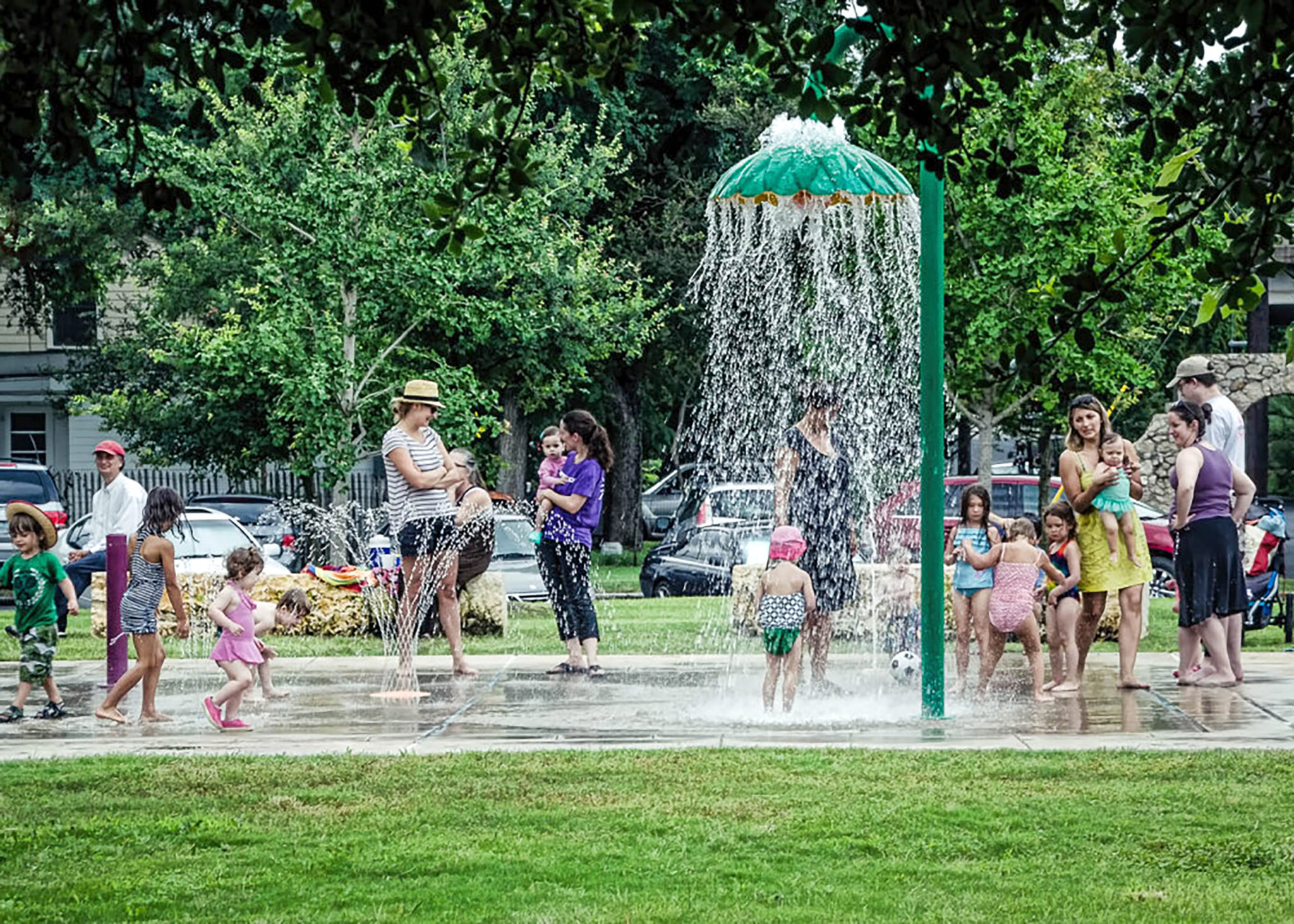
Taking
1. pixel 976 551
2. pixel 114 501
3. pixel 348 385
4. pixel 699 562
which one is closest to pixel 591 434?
pixel 976 551

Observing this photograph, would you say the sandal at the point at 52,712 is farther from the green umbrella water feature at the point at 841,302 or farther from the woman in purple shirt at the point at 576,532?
the green umbrella water feature at the point at 841,302

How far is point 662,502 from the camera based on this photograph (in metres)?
46.6

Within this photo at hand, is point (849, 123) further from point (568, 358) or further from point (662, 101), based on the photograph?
point (662, 101)

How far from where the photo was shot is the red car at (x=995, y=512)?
15898mm

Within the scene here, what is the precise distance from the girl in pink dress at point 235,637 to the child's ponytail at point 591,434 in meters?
2.62

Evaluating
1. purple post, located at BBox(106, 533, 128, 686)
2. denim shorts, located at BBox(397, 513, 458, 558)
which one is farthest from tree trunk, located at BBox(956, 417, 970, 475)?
purple post, located at BBox(106, 533, 128, 686)

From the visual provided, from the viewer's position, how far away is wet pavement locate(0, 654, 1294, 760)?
866 cm

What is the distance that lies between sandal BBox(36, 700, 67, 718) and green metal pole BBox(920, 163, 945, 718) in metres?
4.85

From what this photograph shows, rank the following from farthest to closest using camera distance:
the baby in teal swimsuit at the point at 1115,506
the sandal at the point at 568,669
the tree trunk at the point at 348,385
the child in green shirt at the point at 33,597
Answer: the tree trunk at the point at 348,385 < the sandal at the point at 568,669 < the baby in teal swimsuit at the point at 1115,506 < the child in green shirt at the point at 33,597

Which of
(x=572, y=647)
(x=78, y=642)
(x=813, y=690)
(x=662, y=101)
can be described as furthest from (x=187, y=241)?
(x=813, y=690)

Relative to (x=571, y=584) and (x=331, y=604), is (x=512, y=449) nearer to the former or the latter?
(x=331, y=604)

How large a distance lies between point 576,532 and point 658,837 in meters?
5.68

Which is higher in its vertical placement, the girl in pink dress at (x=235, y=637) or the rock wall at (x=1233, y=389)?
the rock wall at (x=1233, y=389)

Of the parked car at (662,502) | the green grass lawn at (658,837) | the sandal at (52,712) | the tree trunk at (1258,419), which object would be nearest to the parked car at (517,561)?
the sandal at (52,712)
